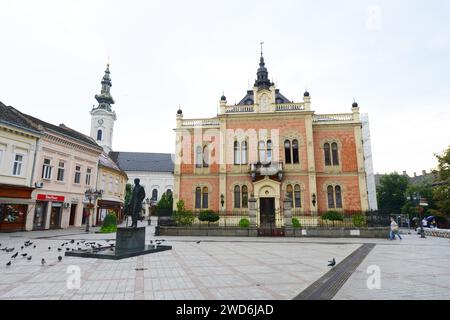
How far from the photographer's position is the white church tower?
59156 mm

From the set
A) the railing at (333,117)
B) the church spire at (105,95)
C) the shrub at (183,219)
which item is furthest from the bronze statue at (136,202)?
the church spire at (105,95)

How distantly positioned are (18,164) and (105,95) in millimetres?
41782

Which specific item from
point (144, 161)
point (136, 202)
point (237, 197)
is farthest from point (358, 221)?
point (144, 161)

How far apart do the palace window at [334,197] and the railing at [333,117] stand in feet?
24.0

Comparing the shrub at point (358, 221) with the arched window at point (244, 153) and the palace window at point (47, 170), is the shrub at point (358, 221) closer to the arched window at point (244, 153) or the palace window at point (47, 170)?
the arched window at point (244, 153)

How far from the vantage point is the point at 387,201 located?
49.3 m

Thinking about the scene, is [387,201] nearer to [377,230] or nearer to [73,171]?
[377,230]

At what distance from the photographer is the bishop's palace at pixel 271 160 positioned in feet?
87.8

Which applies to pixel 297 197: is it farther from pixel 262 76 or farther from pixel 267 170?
pixel 262 76

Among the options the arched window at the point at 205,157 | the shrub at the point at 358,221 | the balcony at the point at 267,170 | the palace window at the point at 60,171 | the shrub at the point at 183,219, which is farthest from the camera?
the arched window at the point at 205,157

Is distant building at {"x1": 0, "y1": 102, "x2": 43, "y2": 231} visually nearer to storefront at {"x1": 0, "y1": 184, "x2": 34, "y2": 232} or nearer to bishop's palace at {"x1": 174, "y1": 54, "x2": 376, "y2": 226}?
storefront at {"x1": 0, "y1": 184, "x2": 34, "y2": 232}

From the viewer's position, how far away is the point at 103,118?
59.2 meters

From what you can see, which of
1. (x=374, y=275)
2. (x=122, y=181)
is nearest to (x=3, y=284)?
(x=374, y=275)
